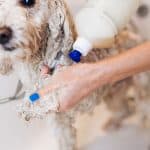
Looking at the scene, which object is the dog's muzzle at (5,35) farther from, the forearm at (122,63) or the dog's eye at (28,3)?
the forearm at (122,63)

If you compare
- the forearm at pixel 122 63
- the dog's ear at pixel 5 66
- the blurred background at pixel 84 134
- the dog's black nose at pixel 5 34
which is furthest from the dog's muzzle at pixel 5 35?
the blurred background at pixel 84 134

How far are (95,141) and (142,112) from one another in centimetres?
24

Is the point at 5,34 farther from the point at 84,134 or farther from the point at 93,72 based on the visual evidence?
the point at 84,134

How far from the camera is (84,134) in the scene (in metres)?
1.56

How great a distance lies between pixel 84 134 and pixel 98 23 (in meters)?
0.62

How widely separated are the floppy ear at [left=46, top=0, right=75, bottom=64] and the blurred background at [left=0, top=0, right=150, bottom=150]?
15.5 inches

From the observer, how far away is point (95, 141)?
154cm

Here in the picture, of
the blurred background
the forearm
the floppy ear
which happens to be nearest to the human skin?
the forearm

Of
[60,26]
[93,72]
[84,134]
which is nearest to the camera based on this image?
[93,72]

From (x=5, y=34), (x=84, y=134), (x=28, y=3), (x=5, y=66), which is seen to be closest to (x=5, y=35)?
(x=5, y=34)

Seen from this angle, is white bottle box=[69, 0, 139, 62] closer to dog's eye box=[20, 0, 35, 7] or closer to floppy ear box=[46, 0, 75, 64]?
floppy ear box=[46, 0, 75, 64]

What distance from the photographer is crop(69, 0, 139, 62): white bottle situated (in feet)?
3.44

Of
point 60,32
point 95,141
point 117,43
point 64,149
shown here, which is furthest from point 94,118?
point 60,32

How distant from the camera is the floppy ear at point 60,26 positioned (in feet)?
3.52
